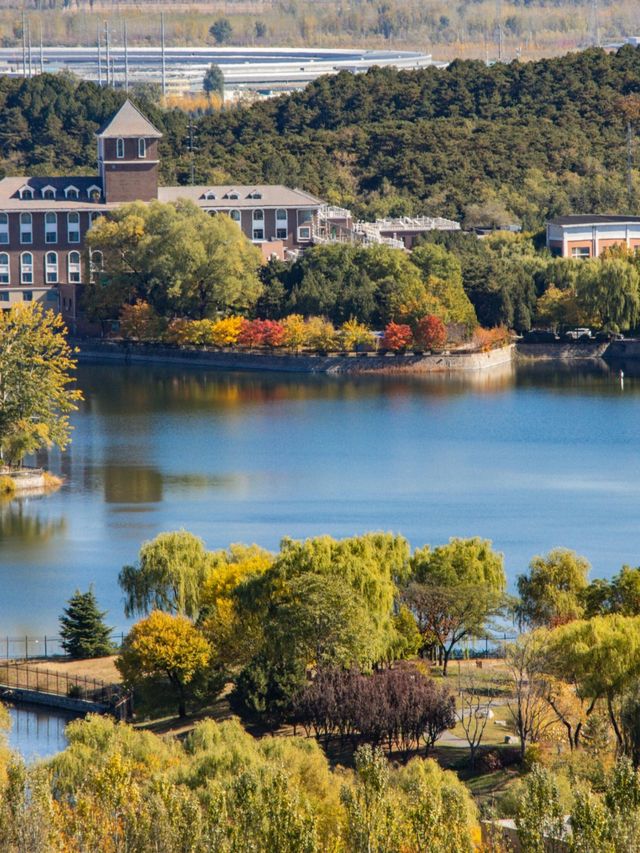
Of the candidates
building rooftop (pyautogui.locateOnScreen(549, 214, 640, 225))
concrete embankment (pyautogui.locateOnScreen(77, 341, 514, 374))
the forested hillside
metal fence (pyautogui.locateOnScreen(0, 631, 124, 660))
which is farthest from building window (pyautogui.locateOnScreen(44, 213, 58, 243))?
metal fence (pyautogui.locateOnScreen(0, 631, 124, 660))

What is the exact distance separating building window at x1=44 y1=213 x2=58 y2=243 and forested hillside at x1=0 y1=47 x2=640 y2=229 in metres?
7.67

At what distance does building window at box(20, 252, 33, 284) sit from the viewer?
59.5m

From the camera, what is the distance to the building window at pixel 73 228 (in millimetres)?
59688

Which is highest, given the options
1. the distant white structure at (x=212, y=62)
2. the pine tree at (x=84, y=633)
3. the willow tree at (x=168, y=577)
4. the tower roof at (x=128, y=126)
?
the distant white structure at (x=212, y=62)

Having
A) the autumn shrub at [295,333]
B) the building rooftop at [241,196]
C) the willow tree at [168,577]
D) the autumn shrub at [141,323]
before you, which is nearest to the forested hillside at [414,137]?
the building rooftop at [241,196]

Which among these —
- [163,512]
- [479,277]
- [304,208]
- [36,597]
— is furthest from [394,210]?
[36,597]

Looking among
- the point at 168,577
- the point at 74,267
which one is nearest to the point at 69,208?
the point at 74,267

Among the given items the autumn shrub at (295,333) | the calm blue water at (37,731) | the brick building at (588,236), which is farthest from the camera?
the brick building at (588,236)

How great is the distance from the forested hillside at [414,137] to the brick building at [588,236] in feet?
11.7

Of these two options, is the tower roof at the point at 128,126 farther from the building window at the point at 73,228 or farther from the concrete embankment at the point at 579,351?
the concrete embankment at the point at 579,351

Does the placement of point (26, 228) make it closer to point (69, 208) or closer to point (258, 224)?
point (69, 208)

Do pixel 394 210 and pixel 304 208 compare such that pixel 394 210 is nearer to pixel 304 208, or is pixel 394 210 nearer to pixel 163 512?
pixel 304 208

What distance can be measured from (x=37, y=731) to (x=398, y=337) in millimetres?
29469

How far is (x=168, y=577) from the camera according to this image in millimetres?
26953
